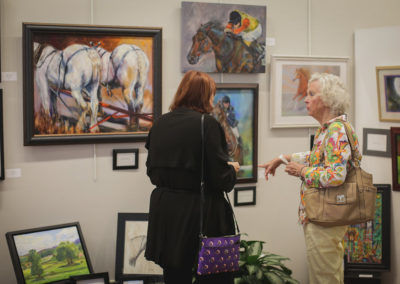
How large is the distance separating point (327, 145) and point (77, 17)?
2.02 metres

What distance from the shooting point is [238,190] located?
168 inches

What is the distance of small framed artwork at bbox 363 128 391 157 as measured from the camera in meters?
4.34

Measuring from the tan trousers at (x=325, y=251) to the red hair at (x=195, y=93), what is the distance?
104 centimetres

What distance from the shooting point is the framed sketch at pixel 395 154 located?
13.9 ft

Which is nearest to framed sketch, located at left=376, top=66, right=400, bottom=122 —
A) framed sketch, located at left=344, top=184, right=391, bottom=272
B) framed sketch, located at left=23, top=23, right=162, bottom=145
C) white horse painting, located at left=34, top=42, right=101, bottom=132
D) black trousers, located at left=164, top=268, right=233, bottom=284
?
Result: framed sketch, located at left=344, top=184, right=391, bottom=272

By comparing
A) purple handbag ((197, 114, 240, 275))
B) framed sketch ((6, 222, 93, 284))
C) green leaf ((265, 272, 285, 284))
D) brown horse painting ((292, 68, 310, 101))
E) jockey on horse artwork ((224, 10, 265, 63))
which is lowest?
green leaf ((265, 272, 285, 284))

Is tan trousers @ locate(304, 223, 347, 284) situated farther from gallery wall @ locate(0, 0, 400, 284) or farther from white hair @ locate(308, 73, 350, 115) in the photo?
gallery wall @ locate(0, 0, 400, 284)

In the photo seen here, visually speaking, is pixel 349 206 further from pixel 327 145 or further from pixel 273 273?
pixel 273 273

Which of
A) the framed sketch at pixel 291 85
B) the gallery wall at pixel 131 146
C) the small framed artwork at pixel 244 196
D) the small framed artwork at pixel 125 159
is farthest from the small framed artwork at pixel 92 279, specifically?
the framed sketch at pixel 291 85

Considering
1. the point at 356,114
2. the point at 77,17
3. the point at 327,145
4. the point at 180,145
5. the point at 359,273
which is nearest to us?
the point at 180,145

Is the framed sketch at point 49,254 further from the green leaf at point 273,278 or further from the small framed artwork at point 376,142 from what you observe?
the small framed artwork at point 376,142

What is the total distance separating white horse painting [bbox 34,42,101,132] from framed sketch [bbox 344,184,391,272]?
2327 millimetres

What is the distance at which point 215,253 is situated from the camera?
2.72 m

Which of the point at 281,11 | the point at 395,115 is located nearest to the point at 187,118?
the point at 281,11
